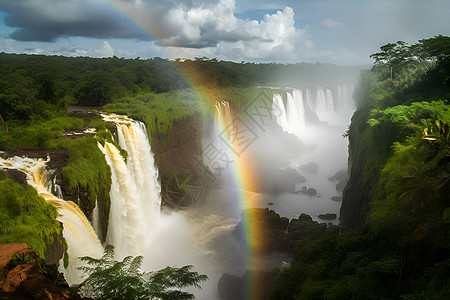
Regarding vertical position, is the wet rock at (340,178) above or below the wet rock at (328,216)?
above

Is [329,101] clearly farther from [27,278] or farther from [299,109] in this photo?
[27,278]

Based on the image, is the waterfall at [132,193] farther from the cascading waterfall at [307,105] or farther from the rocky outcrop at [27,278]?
the cascading waterfall at [307,105]

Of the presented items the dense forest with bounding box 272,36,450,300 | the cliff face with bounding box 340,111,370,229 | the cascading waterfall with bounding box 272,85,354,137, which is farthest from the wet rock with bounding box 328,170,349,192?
the cascading waterfall with bounding box 272,85,354,137

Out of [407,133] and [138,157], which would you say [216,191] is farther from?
[407,133]

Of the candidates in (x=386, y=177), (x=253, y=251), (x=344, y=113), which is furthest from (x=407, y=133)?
(x=344, y=113)

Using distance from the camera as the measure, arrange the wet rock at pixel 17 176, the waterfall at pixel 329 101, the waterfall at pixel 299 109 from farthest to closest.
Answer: the waterfall at pixel 329 101 < the waterfall at pixel 299 109 < the wet rock at pixel 17 176

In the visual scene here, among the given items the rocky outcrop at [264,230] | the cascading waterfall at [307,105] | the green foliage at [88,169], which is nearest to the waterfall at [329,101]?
the cascading waterfall at [307,105]

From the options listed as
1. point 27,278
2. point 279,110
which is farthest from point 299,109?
point 27,278
